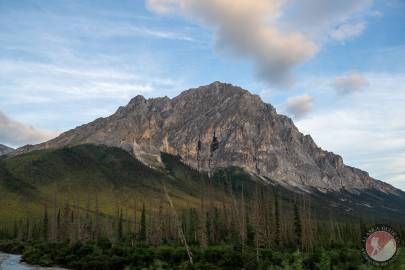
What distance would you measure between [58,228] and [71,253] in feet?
268

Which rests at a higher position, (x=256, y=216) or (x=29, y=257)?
(x=256, y=216)

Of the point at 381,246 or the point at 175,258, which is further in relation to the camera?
the point at 175,258

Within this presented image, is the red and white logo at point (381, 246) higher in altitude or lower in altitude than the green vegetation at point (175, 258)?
higher

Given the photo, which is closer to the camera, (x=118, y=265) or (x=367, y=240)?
(x=367, y=240)

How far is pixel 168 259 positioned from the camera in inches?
2712

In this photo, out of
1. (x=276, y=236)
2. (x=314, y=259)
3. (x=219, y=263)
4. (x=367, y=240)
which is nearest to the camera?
(x=367, y=240)

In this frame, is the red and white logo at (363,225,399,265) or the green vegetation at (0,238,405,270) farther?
the green vegetation at (0,238,405,270)

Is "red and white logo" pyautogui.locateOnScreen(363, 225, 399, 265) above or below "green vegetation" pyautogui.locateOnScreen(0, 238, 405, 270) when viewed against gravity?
above

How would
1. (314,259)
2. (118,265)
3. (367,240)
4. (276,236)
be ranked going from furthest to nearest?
(276,236), (118,265), (314,259), (367,240)

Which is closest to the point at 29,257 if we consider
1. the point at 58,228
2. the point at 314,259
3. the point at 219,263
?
the point at 219,263

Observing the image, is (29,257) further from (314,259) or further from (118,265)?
(314,259)

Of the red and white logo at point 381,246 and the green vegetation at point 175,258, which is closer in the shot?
the red and white logo at point 381,246

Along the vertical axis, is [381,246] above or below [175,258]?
above

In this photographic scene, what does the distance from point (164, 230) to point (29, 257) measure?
83.7m
